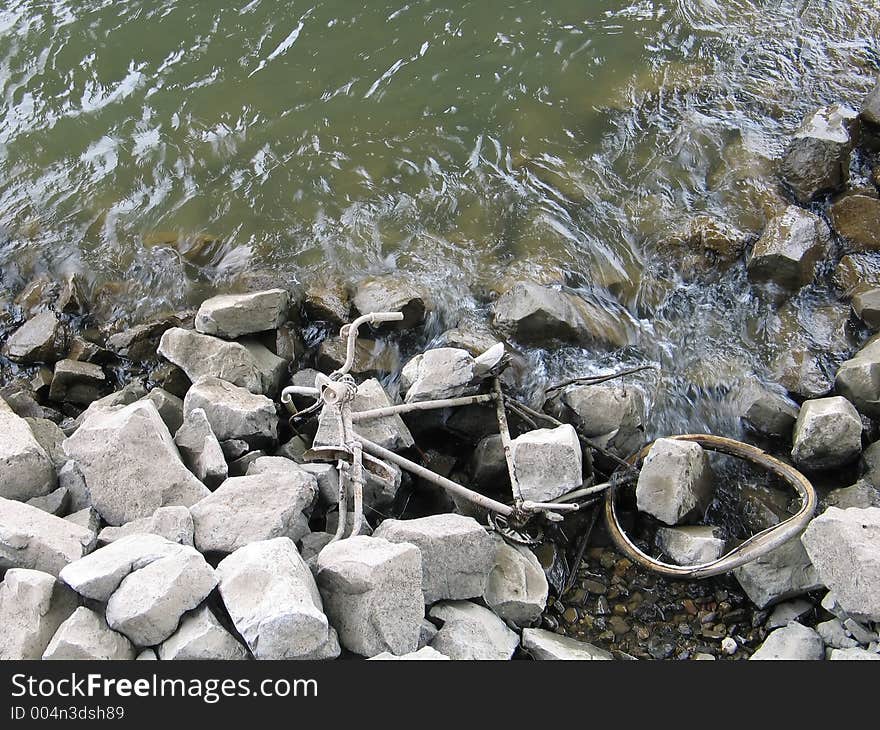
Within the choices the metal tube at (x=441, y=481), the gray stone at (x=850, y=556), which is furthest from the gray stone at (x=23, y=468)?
the gray stone at (x=850, y=556)

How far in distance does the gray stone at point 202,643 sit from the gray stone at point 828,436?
3603mm

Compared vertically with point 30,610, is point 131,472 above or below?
below

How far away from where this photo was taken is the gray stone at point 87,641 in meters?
3.37

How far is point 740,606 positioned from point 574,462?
1.23 meters

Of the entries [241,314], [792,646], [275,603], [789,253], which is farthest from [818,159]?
[275,603]

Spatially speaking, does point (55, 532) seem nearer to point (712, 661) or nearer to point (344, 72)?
point (712, 661)

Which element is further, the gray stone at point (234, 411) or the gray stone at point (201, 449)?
the gray stone at point (234, 411)

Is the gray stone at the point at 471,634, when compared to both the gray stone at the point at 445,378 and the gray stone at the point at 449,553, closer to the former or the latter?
the gray stone at the point at 449,553

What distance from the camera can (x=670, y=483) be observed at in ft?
15.6

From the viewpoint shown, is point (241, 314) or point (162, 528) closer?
point (162, 528)

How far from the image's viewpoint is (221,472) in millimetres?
4699

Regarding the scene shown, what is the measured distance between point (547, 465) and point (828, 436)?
6.03 ft

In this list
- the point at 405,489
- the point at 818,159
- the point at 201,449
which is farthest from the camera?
the point at 818,159

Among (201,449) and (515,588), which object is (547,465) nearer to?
(515,588)
